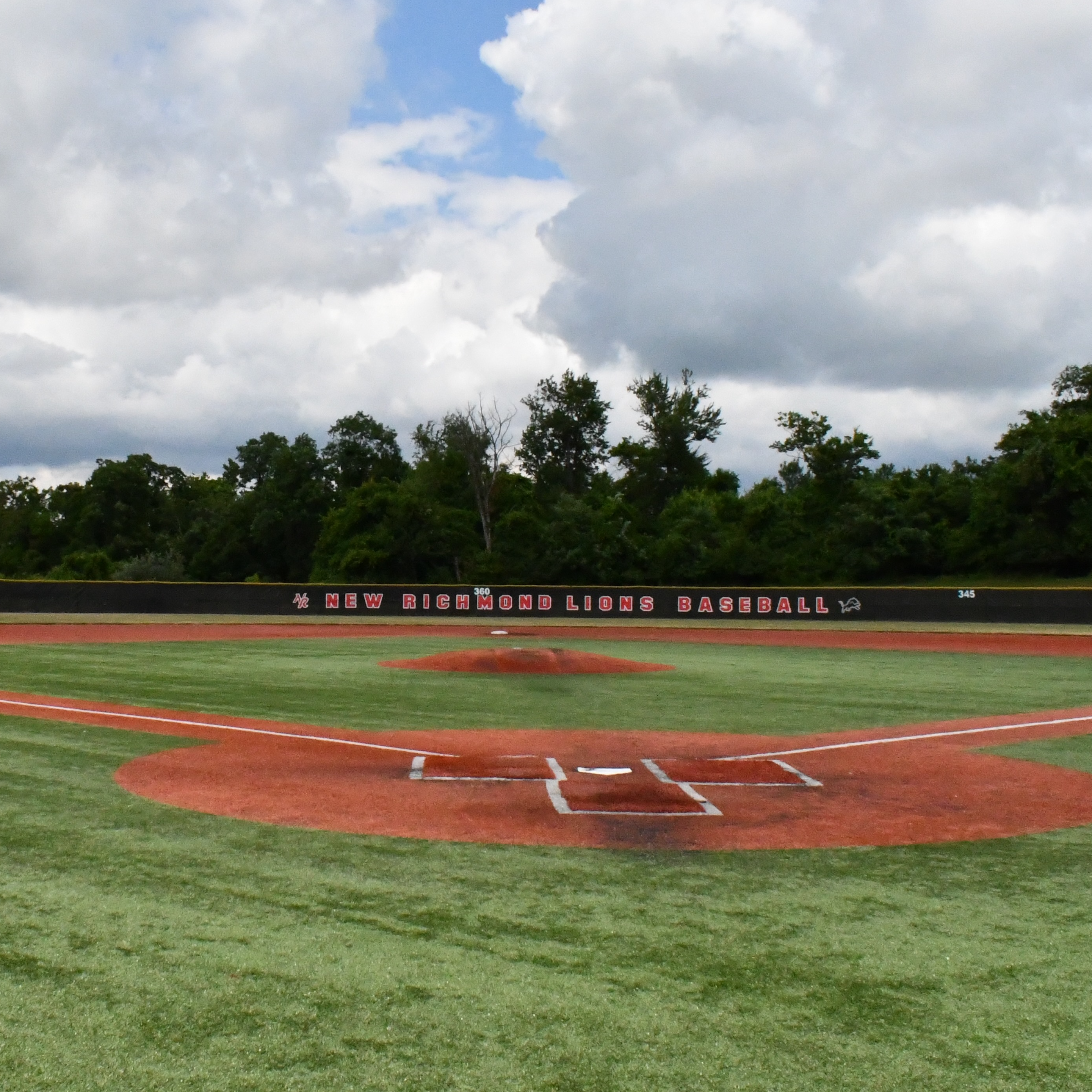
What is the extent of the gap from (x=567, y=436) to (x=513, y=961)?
7438 cm

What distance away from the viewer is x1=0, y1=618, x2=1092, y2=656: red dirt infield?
28.9 m

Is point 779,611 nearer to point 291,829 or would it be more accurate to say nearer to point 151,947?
point 291,829

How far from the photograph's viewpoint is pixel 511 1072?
392 centimetres

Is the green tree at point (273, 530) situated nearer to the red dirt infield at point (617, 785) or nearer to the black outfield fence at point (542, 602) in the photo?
the black outfield fence at point (542, 602)

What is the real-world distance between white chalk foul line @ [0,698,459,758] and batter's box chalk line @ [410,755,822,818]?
465 mm

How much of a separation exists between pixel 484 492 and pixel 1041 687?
5165 cm

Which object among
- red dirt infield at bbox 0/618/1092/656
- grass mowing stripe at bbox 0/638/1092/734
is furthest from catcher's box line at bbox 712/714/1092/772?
red dirt infield at bbox 0/618/1092/656

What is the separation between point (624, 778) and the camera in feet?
32.4

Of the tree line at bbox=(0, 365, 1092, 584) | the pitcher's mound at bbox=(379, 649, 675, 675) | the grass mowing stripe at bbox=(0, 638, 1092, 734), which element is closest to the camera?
the grass mowing stripe at bbox=(0, 638, 1092, 734)

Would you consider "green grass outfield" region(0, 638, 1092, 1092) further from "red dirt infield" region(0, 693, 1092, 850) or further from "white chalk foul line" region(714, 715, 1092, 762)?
"white chalk foul line" region(714, 715, 1092, 762)

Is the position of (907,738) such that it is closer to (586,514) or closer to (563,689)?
(563,689)

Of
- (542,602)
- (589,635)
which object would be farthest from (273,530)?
(589,635)

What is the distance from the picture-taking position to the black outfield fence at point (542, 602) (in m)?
36.3

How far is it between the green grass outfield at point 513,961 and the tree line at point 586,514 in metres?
49.5
